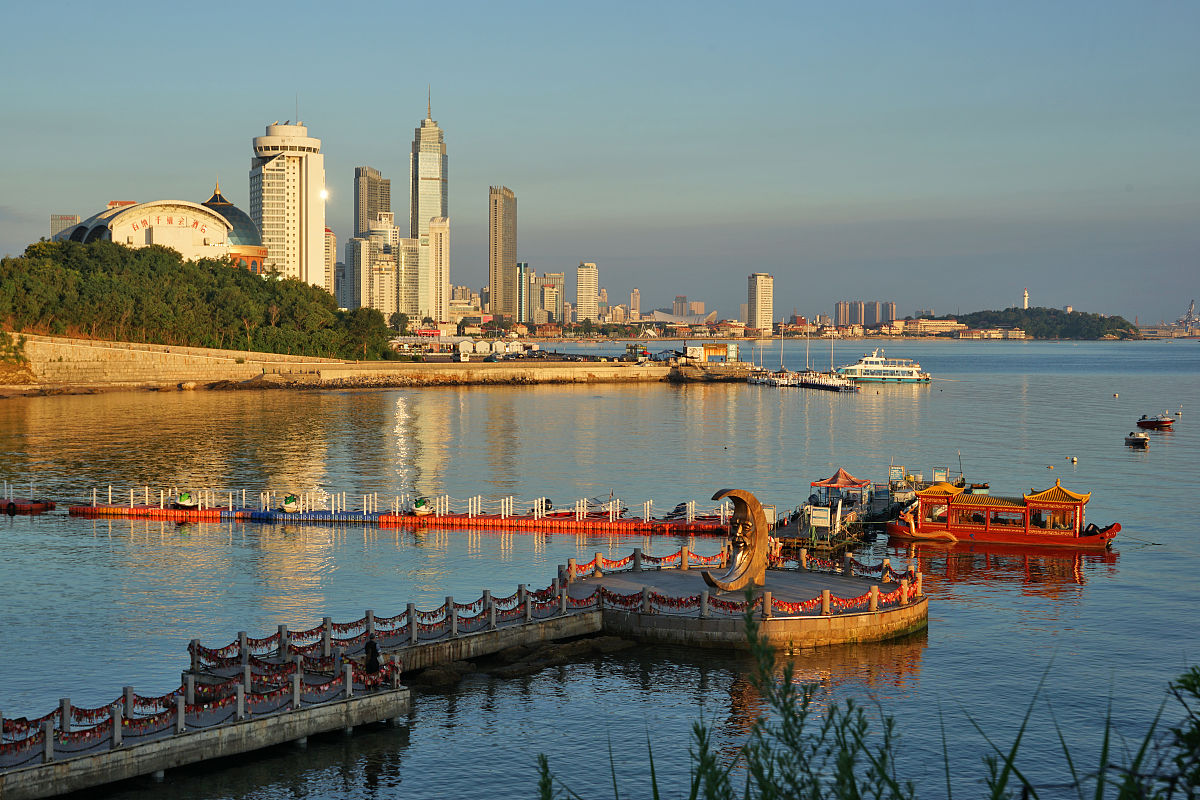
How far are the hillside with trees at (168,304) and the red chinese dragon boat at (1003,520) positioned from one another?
11642cm

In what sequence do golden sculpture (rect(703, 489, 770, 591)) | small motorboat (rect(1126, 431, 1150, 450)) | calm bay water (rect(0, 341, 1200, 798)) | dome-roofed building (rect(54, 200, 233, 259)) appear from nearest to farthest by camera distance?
calm bay water (rect(0, 341, 1200, 798)), golden sculpture (rect(703, 489, 770, 591)), small motorboat (rect(1126, 431, 1150, 450)), dome-roofed building (rect(54, 200, 233, 259))

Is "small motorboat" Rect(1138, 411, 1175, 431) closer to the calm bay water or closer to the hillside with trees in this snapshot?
the calm bay water

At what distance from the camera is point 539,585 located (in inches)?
1801

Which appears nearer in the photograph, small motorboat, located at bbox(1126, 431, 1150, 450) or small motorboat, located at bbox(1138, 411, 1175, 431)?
small motorboat, located at bbox(1126, 431, 1150, 450)

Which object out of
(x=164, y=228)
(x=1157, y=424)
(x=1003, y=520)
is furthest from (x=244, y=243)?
(x=1003, y=520)

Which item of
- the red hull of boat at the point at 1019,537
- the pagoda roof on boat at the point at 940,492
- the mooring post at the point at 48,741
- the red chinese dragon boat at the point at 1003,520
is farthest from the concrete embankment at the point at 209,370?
the mooring post at the point at 48,741

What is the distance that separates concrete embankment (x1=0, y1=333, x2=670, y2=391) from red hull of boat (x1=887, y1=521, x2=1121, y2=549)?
110728 mm

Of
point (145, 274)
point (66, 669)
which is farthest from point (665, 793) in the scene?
point (145, 274)

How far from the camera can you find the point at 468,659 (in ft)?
113

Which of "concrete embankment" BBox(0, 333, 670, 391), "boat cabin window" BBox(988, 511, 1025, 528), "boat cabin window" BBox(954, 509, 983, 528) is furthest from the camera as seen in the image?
"concrete embankment" BBox(0, 333, 670, 391)

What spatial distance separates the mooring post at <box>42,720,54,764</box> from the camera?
23.4m

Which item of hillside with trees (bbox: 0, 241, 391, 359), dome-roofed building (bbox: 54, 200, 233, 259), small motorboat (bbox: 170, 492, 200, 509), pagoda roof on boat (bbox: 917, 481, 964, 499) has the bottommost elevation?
small motorboat (bbox: 170, 492, 200, 509)

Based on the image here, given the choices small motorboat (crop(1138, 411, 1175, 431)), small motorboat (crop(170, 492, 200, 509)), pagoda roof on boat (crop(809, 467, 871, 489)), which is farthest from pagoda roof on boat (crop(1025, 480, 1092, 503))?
small motorboat (crop(1138, 411, 1175, 431))

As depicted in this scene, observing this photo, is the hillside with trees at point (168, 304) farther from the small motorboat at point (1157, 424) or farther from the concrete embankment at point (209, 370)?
the small motorboat at point (1157, 424)
